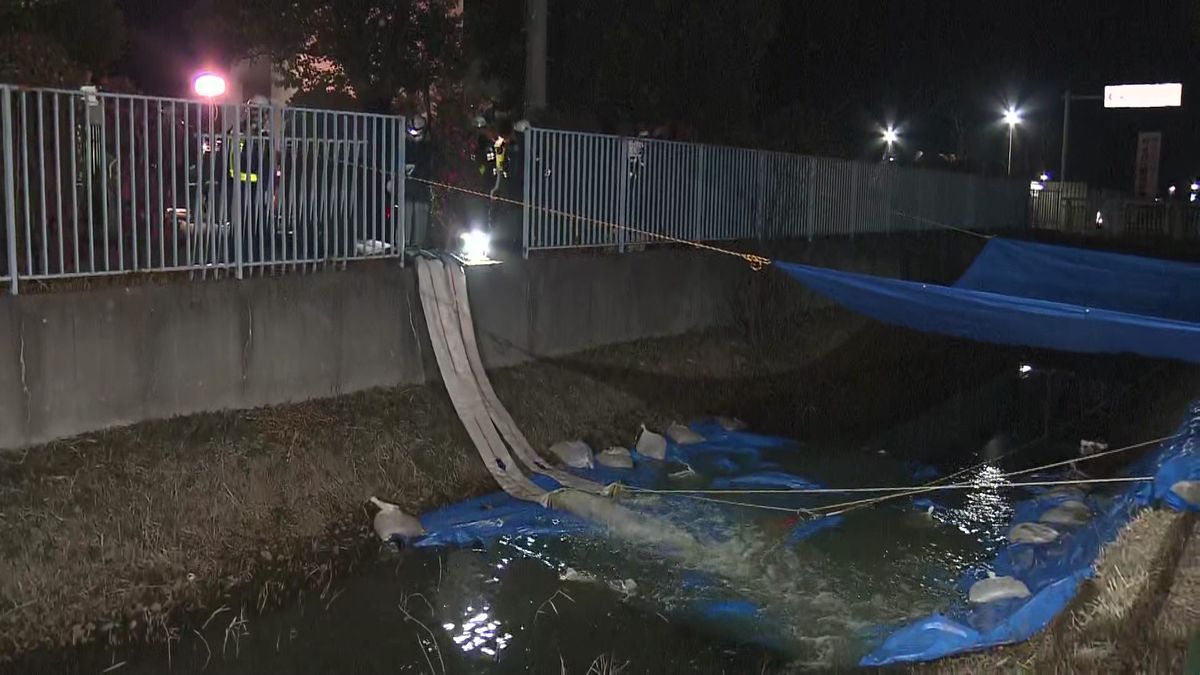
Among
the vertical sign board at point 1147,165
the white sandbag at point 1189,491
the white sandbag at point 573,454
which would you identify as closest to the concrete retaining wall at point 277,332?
the white sandbag at point 573,454

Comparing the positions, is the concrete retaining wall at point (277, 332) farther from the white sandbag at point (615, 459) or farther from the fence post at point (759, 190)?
the fence post at point (759, 190)

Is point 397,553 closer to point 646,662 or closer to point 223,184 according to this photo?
point 646,662

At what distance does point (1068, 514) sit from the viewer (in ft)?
23.5

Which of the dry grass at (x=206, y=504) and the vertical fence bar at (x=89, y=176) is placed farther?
the vertical fence bar at (x=89, y=176)

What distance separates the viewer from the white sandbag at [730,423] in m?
9.72

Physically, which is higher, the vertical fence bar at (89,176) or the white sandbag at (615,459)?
the vertical fence bar at (89,176)

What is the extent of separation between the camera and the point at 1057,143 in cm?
5034

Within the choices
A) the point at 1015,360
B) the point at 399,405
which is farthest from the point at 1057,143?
the point at 399,405

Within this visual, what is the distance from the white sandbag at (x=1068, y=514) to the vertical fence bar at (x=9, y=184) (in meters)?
6.46

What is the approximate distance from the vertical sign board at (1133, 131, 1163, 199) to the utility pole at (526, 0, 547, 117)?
38.1 m

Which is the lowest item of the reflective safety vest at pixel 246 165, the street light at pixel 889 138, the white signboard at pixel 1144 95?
the reflective safety vest at pixel 246 165

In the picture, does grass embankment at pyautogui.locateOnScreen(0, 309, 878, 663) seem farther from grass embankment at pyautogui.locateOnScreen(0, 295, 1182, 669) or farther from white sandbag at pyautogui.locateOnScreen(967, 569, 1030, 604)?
white sandbag at pyautogui.locateOnScreen(967, 569, 1030, 604)

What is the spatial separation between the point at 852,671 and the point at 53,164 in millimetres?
5226

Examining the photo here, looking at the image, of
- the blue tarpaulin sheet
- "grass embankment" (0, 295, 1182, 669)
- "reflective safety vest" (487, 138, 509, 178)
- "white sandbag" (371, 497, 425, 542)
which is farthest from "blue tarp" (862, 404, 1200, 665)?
"reflective safety vest" (487, 138, 509, 178)
